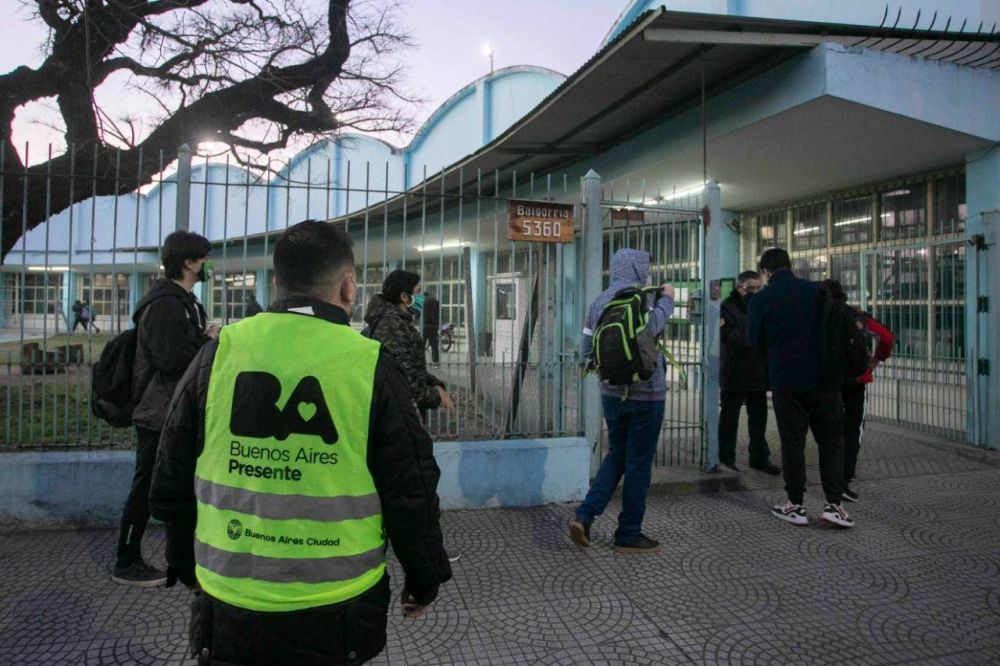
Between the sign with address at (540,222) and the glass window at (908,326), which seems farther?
the glass window at (908,326)

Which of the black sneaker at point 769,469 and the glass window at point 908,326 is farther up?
the glass window at point 908,326

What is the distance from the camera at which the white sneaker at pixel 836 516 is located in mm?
4480

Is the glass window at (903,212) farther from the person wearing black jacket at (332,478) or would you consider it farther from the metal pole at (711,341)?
the person wearing black jacket at (332,478)

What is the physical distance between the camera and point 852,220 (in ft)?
30.1

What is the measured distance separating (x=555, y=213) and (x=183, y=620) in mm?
3658

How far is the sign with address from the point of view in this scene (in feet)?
16.5

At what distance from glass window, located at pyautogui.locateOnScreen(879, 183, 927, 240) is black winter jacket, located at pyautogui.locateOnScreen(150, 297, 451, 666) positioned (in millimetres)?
8724

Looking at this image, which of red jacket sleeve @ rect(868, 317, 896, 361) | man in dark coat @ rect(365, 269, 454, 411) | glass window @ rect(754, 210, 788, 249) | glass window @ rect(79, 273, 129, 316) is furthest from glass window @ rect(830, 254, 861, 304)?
glass window @ rect(79, 273, 129, 316)

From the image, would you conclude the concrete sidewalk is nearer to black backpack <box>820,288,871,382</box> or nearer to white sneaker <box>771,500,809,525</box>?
white sneaker <box>771,500,809,525</box>

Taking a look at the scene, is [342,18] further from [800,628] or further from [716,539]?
[800,628]

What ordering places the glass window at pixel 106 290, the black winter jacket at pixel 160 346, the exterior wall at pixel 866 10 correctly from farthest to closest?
the exterior wall at pixel 866 10 → the glass window at pixel 106 290 → the black winter jacket at pixel 160 346

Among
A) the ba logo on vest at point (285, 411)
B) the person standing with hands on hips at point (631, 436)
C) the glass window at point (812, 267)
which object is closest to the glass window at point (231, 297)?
the person standing with hands on hips at point (631, 436)

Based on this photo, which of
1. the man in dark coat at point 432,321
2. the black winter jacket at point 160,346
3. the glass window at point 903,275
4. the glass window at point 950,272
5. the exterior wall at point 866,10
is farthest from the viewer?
the glass window at point 903,275

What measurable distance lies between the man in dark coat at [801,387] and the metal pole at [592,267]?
1.28 meters
